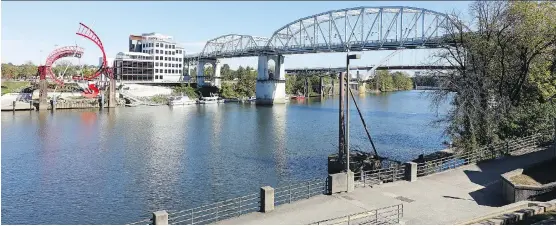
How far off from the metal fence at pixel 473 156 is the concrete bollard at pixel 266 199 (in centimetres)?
1197

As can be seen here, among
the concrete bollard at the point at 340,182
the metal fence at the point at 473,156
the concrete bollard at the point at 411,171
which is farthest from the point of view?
the metal fence at the point at 473,156

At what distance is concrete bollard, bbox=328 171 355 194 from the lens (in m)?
23.4

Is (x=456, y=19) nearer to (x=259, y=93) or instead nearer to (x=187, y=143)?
(x=187, y=143)

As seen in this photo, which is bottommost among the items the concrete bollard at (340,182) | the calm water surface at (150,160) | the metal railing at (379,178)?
the calm water surface at (150,160)

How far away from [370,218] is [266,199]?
4466 millimetres

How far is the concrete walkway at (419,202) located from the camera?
65.9 ft

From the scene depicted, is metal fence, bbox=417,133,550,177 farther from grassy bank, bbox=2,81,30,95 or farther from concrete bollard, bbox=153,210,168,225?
grassy bank, bbox=2,81,30,95

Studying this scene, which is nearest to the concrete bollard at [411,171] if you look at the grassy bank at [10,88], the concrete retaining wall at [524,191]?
the concrete retaining wall at [524,191]

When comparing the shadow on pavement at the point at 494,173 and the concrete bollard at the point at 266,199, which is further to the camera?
the shadow on pavement at the point at 494,173

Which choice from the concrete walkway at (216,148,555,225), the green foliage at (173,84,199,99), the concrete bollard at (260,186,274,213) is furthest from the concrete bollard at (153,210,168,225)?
the green foliage at (173,84,199,99)

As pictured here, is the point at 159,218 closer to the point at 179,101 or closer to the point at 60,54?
the point at 179,101

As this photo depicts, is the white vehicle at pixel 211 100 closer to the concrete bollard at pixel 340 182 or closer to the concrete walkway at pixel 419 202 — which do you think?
the concrete walkway at pixel 419 202

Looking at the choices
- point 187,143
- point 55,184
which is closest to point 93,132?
point 187,143

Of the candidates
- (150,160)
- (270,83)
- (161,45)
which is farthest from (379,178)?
(161,45)
